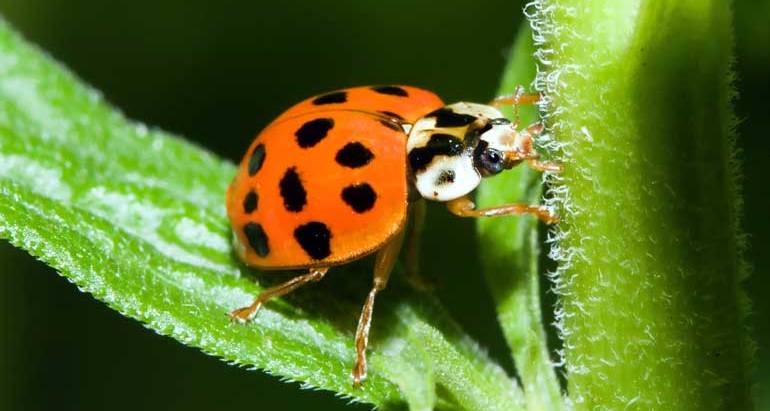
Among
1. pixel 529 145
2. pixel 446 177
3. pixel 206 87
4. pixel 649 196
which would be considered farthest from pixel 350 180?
pixel 206 87

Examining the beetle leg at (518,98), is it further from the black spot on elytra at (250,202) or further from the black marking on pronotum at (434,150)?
the black spot on elytra at (250,202)

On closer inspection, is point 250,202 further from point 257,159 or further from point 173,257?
point 173,257

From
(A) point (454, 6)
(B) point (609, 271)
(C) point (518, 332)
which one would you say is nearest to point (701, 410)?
(B) point (609, 271)

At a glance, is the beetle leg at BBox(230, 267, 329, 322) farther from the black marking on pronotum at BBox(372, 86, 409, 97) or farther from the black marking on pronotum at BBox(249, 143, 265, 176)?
the black marking on pronotum at BBox(372, 86, 409, 97)

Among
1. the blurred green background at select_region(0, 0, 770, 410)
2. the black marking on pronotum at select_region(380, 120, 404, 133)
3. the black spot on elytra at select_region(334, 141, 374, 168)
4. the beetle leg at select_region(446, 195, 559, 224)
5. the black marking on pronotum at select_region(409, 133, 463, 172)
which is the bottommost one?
the beetle leg at select_region(446, 195, 559, 224)

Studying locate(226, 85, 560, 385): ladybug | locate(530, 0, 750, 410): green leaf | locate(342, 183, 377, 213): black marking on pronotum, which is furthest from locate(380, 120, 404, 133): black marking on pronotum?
locate(530, 0, 750, 410): green leaf

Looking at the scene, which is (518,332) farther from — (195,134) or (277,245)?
(195,134)

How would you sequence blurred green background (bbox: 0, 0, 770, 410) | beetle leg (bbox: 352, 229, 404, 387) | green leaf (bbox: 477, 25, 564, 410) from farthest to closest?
blurred green background (bbox: 0, 0, 770, 410) < beetle leg (bbox: 352, 229, 404, 387) < green leaf (bbox: 477, 25, 564, 410)
